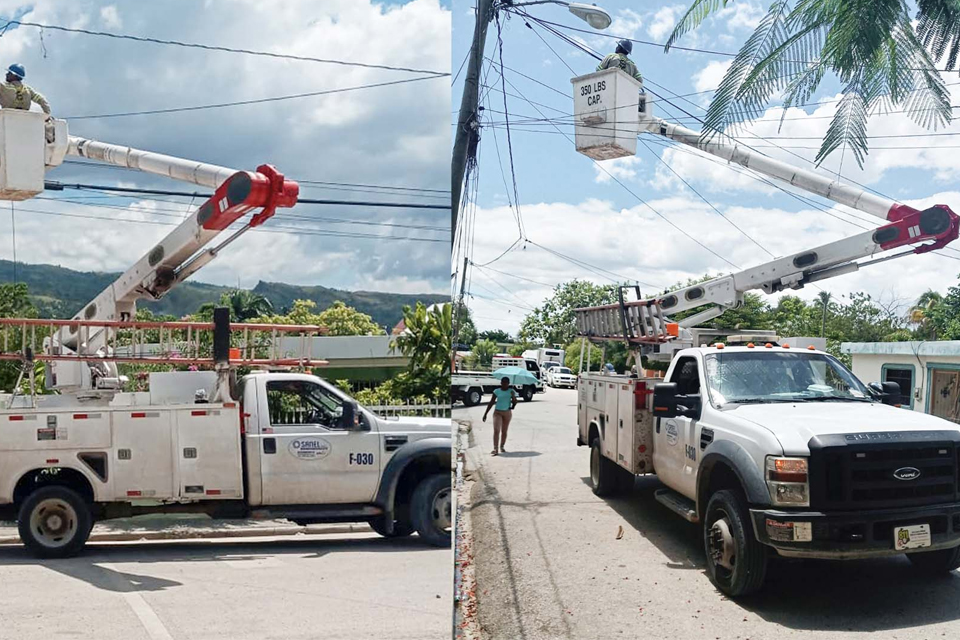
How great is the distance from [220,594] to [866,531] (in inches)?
102

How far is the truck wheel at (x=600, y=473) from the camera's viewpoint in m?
3.97

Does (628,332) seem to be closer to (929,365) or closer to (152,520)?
(929,365)

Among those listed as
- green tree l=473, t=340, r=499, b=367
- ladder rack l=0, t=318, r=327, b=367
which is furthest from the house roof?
ladder rack l=0, t=318, r=327, b=367

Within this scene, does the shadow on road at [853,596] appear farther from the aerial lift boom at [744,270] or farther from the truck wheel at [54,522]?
the truck wheel at [54,522]

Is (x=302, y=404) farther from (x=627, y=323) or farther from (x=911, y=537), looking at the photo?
(x=911, y=537)

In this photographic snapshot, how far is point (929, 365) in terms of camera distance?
311cm

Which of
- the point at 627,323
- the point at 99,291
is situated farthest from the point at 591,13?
the point at 99,291

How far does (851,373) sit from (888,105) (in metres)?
1.15

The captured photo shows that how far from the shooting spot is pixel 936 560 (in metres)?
3.13

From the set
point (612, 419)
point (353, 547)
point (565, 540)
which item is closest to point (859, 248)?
point (612, 419)

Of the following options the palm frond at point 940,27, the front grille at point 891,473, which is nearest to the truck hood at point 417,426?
the front grille at point 891,473

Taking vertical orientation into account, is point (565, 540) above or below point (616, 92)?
below

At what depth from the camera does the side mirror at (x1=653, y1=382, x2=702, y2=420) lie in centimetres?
375

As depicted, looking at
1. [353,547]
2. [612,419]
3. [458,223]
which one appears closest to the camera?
[458,223]
